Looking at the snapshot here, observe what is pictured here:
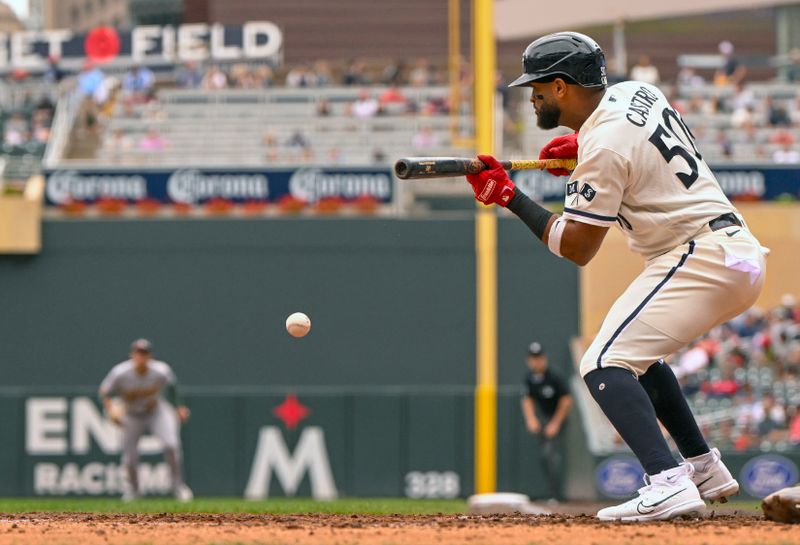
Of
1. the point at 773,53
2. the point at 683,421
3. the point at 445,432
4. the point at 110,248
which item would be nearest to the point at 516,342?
the point at 445,432

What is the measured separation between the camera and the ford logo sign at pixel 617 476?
47.2 feet

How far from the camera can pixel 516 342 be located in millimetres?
18156

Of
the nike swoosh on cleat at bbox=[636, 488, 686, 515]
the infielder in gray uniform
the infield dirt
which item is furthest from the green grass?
the infielder in gray uniform

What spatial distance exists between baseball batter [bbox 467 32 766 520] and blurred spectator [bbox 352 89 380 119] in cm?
1528

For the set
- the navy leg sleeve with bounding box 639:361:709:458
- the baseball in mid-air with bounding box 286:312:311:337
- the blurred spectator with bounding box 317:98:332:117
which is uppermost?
the blurred spectator with bounding box 317:98:332:117

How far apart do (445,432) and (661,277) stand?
10725mm

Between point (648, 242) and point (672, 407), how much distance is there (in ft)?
2.58

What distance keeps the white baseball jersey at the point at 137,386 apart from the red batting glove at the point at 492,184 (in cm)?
925

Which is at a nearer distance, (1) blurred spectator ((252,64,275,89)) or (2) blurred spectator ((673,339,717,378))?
(2) blurred spectator ((673,339,717,378))

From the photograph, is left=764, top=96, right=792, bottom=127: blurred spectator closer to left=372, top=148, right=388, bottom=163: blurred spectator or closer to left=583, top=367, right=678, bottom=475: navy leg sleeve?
left=372, top=148, right=388, bottom=163: blurred spectator

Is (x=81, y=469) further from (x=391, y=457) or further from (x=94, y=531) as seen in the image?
(x=94, y=531)

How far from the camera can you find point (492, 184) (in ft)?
19.6

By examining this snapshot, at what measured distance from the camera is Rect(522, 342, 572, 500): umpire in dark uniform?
15.1m

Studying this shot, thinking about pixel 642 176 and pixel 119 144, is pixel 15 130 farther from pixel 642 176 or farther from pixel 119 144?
pixel 642 176
